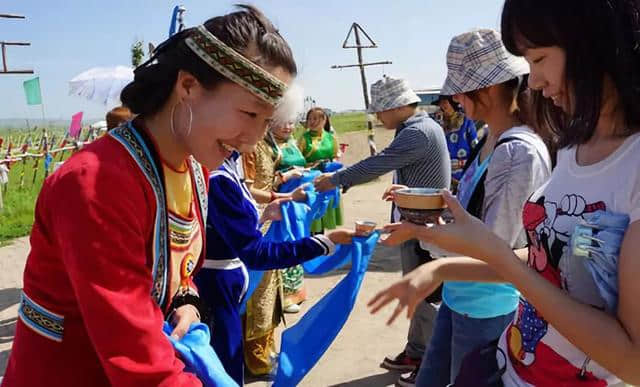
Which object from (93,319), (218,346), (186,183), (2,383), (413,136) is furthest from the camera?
(413,136)

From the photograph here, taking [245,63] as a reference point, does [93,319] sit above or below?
below

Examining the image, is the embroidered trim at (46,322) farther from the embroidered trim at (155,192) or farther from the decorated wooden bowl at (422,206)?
the decorated wooden bowl at (422,206)

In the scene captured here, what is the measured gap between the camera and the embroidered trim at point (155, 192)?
3.98ft

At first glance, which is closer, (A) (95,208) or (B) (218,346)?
(A) (95,208)

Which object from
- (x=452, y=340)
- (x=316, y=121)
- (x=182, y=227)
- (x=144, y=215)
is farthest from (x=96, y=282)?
(x=316, y=121)

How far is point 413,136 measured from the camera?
3602mm

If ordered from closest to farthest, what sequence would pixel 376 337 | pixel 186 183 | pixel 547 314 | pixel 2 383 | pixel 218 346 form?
pixel 547 314, pixel 2 383, pixel 186 183, pixel 218 346, pixel 376 337

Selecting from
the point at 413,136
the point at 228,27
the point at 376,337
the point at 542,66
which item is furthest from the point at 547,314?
the point at 376,337

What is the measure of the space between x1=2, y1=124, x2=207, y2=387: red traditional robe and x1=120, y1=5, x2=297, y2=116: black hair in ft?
0.47

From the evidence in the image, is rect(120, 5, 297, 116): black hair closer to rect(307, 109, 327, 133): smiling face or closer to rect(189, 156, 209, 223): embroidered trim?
rect(189, 156, 209, 223): embroidered trim

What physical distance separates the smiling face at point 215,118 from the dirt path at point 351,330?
9.17ft

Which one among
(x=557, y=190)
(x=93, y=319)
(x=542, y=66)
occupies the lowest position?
(x=93, y=319)

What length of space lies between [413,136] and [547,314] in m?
2.53

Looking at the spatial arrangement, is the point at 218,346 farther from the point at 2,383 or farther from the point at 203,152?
the point at 203,152
